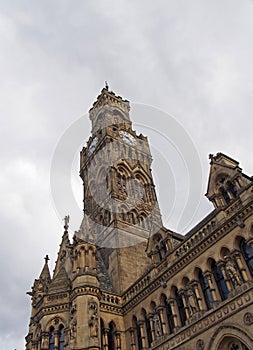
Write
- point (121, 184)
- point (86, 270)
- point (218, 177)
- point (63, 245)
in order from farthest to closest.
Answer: point (121, 184) → point (63, 245) → point (86, 270) → point (218, 177)

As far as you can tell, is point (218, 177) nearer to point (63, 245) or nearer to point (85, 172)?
point (63, 245)

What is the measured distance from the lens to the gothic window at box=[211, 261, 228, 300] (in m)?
18.7

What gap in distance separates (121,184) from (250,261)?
2513cm

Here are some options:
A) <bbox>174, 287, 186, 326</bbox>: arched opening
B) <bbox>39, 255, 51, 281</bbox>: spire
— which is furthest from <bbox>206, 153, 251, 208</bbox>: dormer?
<bbox>39, 255, 51, 281</bbox>: spire

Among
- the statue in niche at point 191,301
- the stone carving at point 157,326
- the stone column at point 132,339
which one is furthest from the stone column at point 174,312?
the stone column at point 132,339

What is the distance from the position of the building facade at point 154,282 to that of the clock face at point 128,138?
10029 mm

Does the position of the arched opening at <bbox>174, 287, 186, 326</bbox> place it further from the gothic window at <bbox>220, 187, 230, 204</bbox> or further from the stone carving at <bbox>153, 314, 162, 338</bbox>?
the gothic window at <bbox>220, 187, 230, 204</bbox>

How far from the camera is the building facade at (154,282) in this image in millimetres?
18000

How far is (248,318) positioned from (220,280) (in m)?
3.12

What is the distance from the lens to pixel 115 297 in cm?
2738

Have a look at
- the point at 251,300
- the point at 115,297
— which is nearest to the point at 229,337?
the point at 251,300

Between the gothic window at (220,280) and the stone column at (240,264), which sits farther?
the gothic window at (220,280)

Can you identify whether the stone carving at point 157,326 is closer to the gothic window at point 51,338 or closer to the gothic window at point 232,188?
the gothic window at point 51,338

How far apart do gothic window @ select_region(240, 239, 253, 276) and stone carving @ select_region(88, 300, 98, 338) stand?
37.0ft
